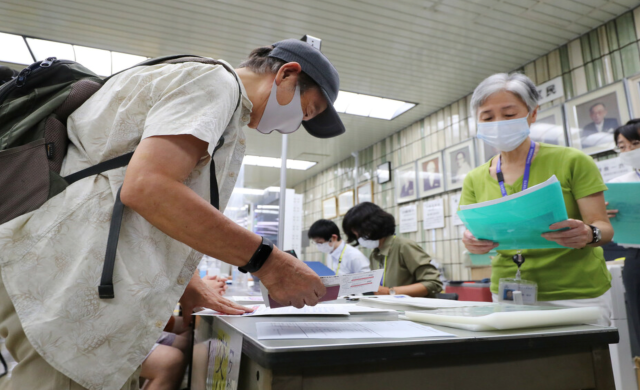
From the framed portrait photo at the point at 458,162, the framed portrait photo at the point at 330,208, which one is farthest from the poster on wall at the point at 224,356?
the framed portrait photo at the point at 330,208

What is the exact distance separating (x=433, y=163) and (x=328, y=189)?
3451 mm

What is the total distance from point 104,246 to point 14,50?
517 centimetres

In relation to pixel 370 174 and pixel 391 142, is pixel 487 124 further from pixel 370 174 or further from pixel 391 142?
pixel 370 174

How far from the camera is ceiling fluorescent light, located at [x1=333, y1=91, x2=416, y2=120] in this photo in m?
5.58

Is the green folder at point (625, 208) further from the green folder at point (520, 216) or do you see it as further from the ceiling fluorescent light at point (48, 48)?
the ceiling fluorescent light at point (48, 48)

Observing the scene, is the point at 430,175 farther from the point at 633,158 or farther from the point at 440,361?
the point at 440,361

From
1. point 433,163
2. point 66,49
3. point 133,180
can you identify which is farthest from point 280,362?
point 433,163

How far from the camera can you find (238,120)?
0.91 meters

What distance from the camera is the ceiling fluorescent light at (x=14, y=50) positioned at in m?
4.29

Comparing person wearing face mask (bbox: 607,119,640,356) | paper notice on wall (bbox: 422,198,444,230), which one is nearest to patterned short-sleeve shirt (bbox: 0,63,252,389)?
person wearing face mask (bbox: 607,119,640,356)

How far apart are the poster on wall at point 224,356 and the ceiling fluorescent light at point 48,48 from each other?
4499mm

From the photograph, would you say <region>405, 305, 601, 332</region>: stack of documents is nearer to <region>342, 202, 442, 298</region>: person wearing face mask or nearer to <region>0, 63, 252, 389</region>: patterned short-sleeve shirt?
<region>0, 63, 252, 389</region>: patterned short-sleeve shirt

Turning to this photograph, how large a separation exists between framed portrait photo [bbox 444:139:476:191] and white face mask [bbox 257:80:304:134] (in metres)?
4.39

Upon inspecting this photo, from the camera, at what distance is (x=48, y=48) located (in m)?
4.46
